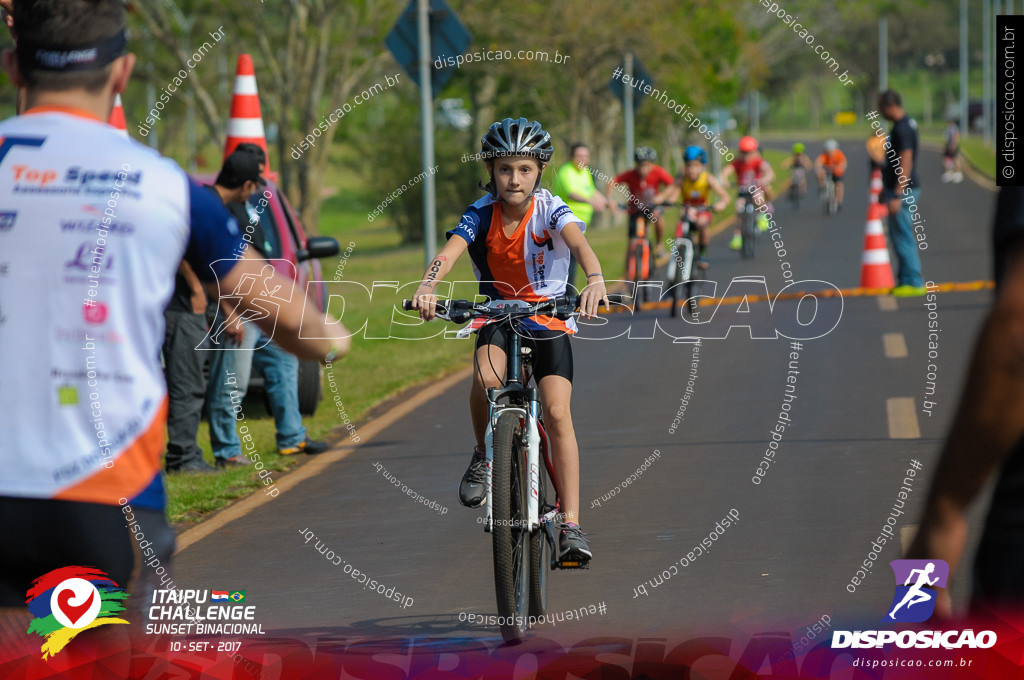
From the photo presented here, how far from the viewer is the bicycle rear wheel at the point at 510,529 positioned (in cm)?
525

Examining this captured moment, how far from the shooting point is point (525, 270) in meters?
6.18

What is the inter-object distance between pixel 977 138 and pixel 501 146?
80.6m

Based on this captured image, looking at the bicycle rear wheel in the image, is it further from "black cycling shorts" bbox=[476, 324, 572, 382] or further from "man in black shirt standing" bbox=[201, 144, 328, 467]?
"man in black shirt standing" bbox=[201, 144, 328, 467]

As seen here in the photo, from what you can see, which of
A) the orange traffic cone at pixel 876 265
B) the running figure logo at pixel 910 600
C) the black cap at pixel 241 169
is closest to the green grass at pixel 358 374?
the black cap at pixel 241 169

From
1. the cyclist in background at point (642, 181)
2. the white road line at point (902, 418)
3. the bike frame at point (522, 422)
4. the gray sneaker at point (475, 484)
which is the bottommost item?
the white road line at point (902, 418)

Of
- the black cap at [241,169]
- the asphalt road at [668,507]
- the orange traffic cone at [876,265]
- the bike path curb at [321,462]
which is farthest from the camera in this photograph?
the orange traffic cone at [876,265]

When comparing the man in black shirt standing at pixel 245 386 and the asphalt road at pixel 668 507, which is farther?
the man in black shirt standing at pixel 245 386

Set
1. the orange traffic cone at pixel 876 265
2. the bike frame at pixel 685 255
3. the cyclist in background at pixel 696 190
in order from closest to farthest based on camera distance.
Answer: the bike frame at pixel 685 255, the cyclist in background at pixel 696 190, the orange traffic cone at pixel 876 265

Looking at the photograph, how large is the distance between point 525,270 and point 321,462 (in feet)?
11.8

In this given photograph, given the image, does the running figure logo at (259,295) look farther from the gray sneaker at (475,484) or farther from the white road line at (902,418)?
the white road line at (902,418)

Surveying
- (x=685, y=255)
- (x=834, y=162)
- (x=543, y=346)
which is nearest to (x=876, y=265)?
(x=685, y=255)

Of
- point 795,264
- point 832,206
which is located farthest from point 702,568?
point 832,206

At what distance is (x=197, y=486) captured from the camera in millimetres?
8648

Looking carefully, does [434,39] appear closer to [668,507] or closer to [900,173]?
[900,173]
